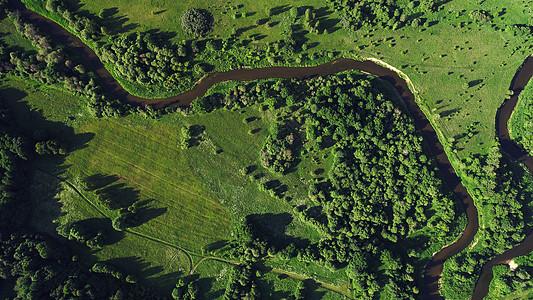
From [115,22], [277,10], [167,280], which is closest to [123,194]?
[167,280]

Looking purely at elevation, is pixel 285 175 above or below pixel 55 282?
above

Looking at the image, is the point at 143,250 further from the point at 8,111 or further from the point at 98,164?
the point at 8,111

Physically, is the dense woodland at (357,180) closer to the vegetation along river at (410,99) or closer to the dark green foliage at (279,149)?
the dark green foliage at (279,149)

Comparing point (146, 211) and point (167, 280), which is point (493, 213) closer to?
point (167, 280)

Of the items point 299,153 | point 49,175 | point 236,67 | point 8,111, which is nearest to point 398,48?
point 299,153

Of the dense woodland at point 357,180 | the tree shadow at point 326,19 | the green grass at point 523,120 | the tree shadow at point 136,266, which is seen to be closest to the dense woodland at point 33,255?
Answer: the tree shadow at point 136,266

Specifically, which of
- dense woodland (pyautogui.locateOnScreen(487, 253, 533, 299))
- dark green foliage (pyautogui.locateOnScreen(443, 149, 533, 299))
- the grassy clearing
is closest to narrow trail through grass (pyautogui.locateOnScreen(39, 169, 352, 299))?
the grassy clearing
